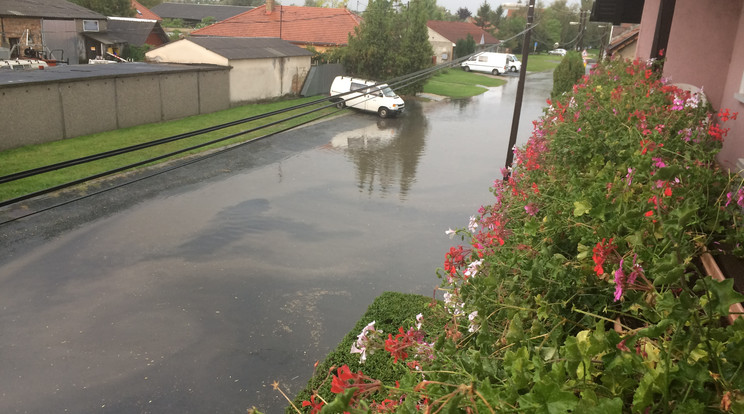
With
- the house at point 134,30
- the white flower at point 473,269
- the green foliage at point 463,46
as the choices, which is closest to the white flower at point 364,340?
the white flower at point 473,269

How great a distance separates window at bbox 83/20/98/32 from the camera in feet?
141

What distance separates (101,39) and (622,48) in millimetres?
36571

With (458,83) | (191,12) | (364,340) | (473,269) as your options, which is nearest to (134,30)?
(458,83)

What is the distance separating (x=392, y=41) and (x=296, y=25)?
542 inches

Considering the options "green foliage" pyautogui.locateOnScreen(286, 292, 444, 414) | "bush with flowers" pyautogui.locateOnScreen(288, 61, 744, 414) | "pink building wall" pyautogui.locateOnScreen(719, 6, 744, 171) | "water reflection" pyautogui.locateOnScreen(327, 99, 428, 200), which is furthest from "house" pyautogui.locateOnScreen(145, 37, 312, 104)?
"bush with flowers" pyautogui.locateOnScreen(288, 61, 744, 414)

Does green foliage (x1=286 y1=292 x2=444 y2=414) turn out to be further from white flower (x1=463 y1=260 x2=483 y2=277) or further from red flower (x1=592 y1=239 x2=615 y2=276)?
red flower (x1=592 y1=239 x2=615 y2=276)

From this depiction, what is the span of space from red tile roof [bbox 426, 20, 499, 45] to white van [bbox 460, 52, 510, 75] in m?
4.94

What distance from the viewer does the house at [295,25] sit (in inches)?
1818

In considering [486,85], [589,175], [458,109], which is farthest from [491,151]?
[486,85]

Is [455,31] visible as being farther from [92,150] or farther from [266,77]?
[92,150]

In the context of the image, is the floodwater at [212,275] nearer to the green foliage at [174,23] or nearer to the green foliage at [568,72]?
the green foliage at [568,72]

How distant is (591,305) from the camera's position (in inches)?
105

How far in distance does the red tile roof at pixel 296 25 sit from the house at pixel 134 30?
390 centimetres

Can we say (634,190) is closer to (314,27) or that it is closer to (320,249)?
(320,249)
